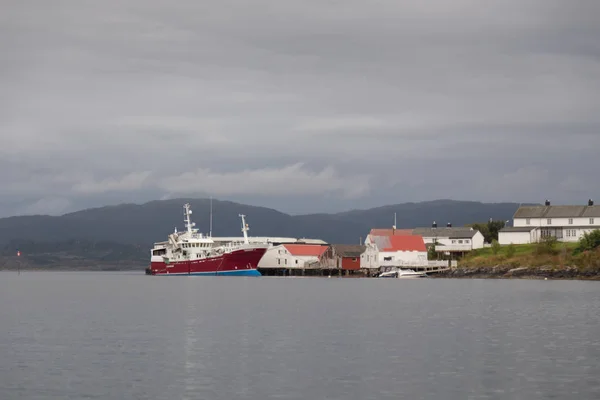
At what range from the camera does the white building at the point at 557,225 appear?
165000 mm

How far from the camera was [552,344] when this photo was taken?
154 ft

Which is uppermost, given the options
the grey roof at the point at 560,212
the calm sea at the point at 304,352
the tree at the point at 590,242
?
the grey roof at the point at 560,212

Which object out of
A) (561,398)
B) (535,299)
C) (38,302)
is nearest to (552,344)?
(561,398)

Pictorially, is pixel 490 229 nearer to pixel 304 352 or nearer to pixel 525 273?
pixel 525 273

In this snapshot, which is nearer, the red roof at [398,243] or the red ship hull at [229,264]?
the red roof at [398,243]

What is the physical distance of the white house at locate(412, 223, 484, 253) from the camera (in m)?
174

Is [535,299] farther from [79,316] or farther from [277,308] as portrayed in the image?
[79,316]

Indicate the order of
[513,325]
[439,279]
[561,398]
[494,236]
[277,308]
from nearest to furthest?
[561,398] → [513,325] → [277,308] → [439,279] → [494,236]

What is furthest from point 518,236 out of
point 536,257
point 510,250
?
point 536,257

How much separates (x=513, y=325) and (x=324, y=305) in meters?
24.9

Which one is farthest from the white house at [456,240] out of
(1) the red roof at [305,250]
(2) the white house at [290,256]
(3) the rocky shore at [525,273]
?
(2) the white house at [290,256]

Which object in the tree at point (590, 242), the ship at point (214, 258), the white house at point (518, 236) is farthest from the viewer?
the ship at point (214, 258)

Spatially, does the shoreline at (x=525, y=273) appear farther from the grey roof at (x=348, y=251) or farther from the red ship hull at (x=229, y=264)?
the red ship hull at (x=229, y=264)

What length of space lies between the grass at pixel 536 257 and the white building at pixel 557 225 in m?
5.85
